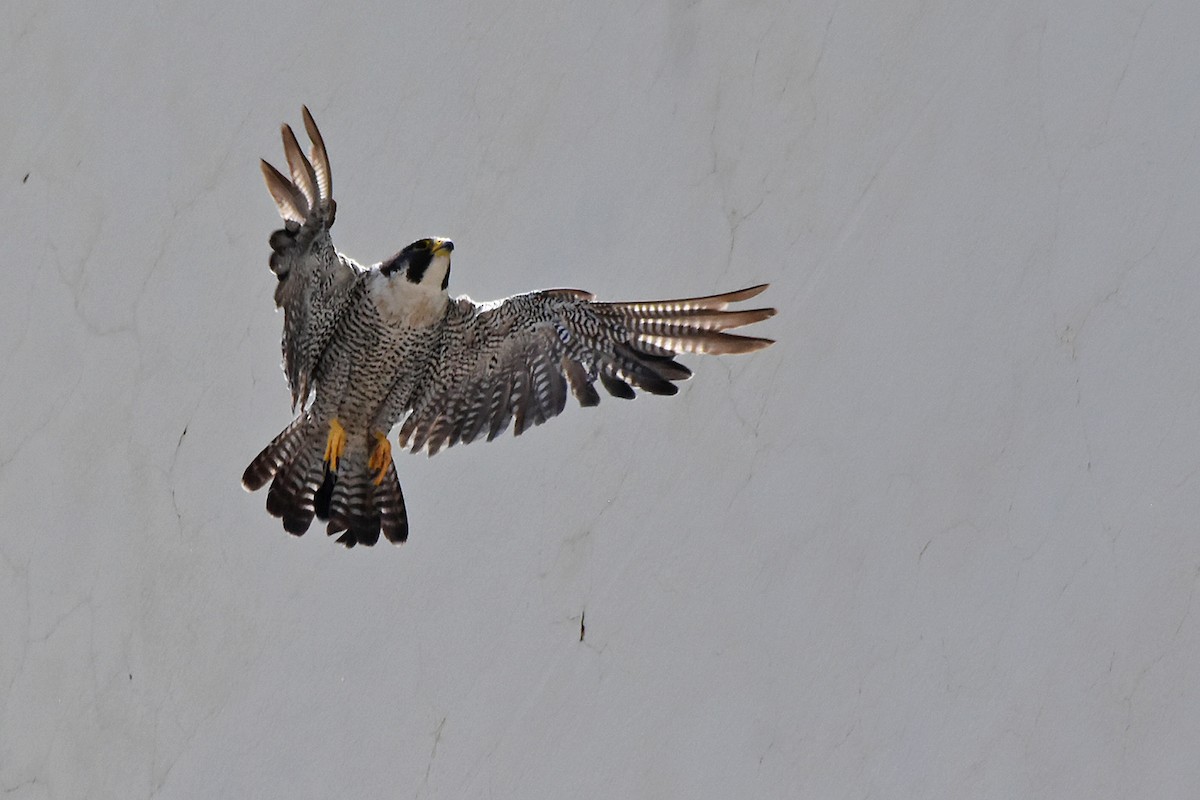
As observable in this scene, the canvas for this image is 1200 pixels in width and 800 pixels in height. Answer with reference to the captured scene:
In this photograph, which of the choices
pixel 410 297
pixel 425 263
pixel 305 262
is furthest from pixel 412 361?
pixel 305 262

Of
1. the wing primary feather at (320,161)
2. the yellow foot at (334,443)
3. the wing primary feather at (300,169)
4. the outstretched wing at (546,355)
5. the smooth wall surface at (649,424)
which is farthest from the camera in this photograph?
the yellow foot at (334,443)

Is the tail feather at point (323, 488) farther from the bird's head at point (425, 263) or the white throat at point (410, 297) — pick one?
the bird's head at point (425, 263)

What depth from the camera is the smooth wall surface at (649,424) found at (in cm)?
545

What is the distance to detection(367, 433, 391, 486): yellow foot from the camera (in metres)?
5.61

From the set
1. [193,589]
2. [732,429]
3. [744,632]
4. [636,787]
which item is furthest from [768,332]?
[193,589]

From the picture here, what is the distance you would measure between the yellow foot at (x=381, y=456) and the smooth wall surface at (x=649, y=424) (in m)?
0.10

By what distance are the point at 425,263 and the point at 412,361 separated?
1.05 ft

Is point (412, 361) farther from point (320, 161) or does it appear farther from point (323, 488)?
point (320, 161)

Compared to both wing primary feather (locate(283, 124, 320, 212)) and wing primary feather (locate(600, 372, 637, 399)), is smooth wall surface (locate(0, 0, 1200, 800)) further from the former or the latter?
wing primary feather (locate(283, 124, 320, 212))

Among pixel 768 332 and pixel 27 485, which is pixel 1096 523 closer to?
pixel 768 332

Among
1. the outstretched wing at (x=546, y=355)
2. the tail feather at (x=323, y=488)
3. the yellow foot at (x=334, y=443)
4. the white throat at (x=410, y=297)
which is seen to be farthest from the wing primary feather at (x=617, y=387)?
the yellow foot at (x=334, y=443)

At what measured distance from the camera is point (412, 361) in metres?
5.53

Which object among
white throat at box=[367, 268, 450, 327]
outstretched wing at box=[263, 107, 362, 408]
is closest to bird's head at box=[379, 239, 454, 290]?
white throat at box=[367, 268, 450, 327]

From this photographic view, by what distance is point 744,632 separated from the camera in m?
5.54
